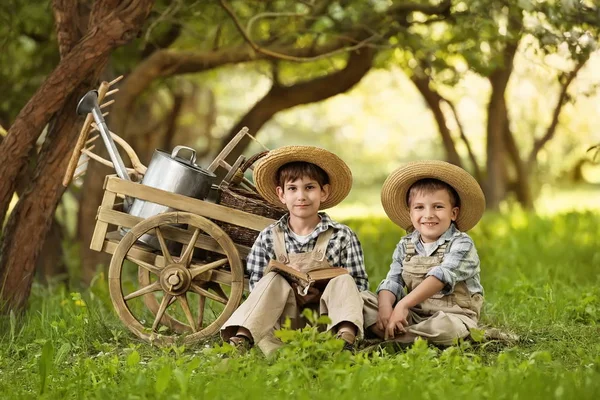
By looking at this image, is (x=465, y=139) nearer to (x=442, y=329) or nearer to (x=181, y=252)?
(x=181, y=252)

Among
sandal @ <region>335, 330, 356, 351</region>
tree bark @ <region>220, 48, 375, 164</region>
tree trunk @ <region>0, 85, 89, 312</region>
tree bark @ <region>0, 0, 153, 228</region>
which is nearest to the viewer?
sandal @ <region>335, 330, 356, 351</region>

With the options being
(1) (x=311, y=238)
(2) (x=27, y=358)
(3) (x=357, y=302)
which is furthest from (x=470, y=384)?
(2) (x=27, y=358)

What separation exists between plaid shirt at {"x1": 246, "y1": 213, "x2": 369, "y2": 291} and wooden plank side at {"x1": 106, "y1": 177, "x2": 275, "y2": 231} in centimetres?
12

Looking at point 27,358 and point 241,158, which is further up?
point 241,158

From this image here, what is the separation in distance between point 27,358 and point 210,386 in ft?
5.89

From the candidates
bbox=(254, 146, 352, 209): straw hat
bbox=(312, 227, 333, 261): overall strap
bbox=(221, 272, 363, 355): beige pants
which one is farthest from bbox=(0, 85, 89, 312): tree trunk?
bbox=(312, 227, 333, 261): overall strap

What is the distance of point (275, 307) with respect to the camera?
471cm

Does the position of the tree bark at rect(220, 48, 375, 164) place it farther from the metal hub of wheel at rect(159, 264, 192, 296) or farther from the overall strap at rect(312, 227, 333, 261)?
the overall strap at rect(312, 227, 333, 261)

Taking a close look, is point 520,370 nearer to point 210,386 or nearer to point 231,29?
point 210,386

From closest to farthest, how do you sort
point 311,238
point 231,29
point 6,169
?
point 311,238 → point 6,169 → point 231,29

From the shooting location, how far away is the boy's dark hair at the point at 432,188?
4.90 metres

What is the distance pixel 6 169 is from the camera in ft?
19.6

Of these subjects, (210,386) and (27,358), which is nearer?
(210,386)

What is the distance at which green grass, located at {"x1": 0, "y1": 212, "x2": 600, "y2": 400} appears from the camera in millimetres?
3656
